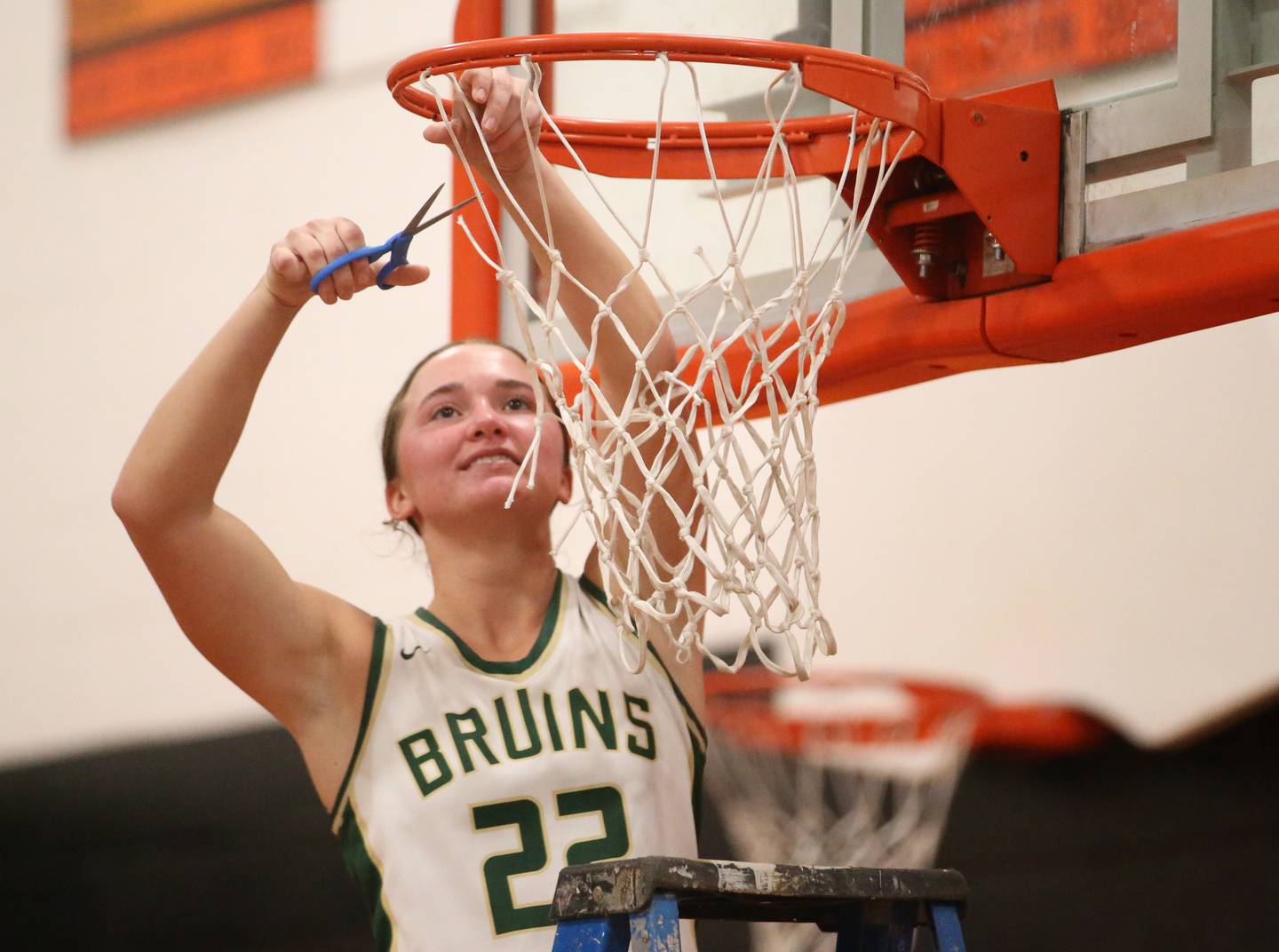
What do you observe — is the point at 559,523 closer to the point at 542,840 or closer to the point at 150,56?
the point at 542,840

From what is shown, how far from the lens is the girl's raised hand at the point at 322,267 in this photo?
150 centimetres

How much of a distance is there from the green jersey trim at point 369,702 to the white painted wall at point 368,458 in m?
0.90

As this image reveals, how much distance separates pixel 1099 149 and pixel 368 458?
169 centimetres

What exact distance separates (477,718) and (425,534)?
0.85 ft

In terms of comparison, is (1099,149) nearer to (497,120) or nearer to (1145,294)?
(1145,294)

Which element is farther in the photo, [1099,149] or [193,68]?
[193,68]

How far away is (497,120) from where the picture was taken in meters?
1.56

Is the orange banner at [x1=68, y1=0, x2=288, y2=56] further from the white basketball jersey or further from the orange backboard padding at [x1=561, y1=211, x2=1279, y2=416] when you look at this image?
the white basketball jersey

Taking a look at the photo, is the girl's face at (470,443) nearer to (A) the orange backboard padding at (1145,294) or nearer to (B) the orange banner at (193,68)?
(A) the orange backboard padding at (1145,294)

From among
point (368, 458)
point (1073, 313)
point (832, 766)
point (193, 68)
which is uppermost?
point (193, 68)

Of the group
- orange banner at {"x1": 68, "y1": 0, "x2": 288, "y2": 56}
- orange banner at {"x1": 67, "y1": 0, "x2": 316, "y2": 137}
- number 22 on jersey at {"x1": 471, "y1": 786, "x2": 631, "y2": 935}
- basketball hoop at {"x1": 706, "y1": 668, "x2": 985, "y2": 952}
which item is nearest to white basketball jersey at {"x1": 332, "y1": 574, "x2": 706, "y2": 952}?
number 22 on jersey at {"x1": 471, "y1": 786, "x2": 631, "y2": 935}

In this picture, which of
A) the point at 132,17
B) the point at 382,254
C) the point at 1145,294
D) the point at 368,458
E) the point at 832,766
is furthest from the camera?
the point at 132,17

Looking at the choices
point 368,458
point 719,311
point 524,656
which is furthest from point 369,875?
point 368,458

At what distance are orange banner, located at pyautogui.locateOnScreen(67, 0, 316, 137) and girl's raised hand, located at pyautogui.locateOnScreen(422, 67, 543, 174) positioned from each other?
→ 1.73 meters
